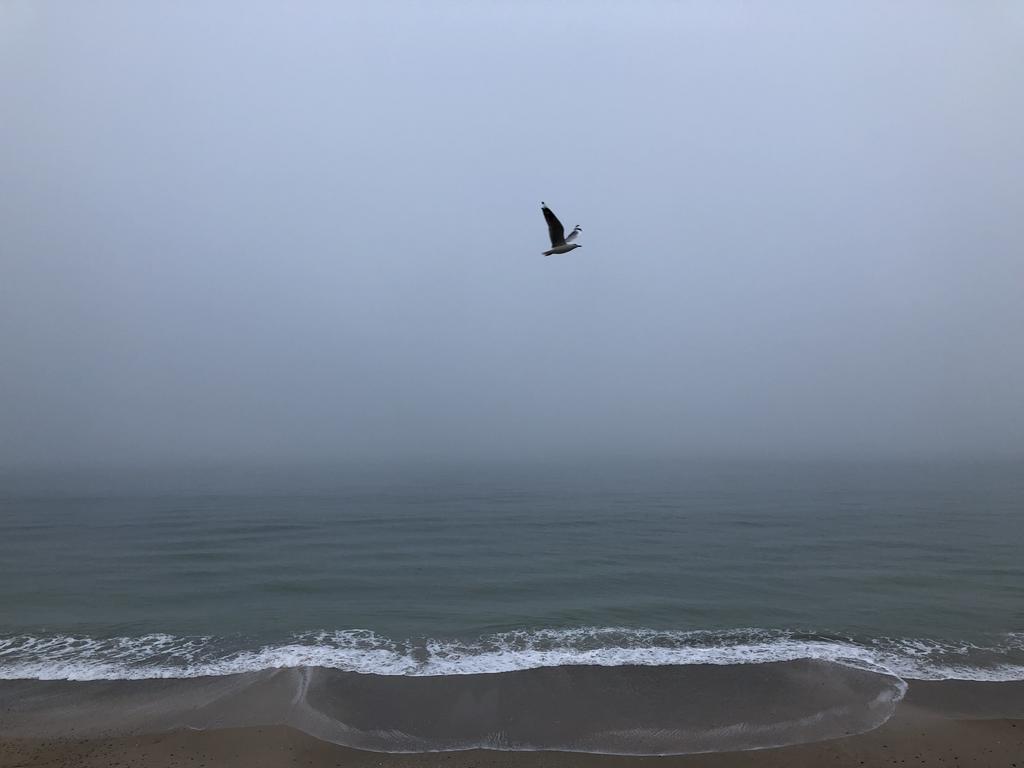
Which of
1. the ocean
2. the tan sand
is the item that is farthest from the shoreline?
the ocean

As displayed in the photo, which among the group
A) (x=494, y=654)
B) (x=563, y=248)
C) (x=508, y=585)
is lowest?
(x=508, y=585)

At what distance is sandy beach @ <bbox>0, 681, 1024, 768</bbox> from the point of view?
10.2m

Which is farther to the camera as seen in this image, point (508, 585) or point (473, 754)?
point (508, 585)

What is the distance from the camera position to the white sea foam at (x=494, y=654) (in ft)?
47.3

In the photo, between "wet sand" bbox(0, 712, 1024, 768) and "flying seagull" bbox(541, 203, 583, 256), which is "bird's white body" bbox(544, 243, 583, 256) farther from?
"wet sand" bbox(0, 712, 1024, 768)

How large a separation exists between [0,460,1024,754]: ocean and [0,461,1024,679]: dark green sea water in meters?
0.13

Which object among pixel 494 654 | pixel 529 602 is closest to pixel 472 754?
pixel 494 654

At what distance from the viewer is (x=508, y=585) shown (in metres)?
22.5

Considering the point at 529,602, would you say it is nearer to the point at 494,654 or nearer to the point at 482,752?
the point at 494,654

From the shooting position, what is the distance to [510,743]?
10922mm

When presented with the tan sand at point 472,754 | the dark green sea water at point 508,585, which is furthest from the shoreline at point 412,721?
the dark green sea water at point 508,585

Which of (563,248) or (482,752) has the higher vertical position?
(563,248)

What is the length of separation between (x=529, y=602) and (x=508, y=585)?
2440 millimetres

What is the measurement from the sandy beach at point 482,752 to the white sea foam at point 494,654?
3.19 m
